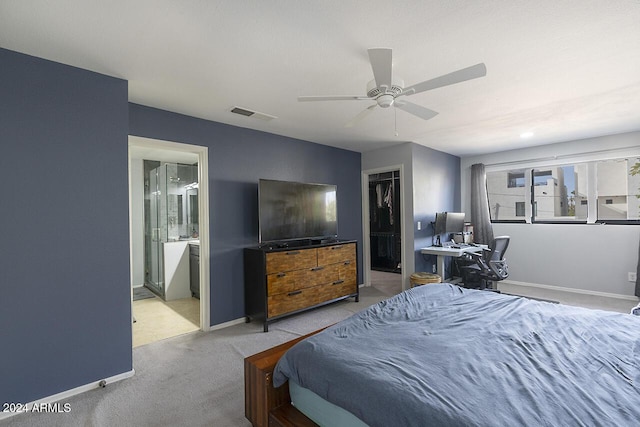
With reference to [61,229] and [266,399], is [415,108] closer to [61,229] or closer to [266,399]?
[266,399]

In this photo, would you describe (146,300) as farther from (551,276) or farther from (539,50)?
(551,276)

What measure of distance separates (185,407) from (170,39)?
8.08 feet

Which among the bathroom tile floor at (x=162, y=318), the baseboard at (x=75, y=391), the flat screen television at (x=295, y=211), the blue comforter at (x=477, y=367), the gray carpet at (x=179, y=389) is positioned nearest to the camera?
the blue comforter at (x=477, y=367)

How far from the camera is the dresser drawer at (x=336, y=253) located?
4016 millimetres

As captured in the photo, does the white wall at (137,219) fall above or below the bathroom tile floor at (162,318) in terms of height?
above

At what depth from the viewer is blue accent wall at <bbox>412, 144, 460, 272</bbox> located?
15.9 feet

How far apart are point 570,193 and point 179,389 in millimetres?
6025

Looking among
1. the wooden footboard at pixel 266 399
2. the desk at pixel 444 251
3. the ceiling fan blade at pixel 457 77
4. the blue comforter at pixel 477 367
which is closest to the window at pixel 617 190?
the desk at pixel 444 251

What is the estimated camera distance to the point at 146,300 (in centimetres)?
475

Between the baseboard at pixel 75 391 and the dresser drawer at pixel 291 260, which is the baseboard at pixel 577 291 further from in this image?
the baseboard at pixel 75 391

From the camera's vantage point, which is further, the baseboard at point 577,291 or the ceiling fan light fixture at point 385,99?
the baseboard at point 577,291

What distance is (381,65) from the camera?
1.83 meters

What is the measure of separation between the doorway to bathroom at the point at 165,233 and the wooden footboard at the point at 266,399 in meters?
2.49

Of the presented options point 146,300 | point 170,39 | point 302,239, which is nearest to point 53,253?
point 170,39
